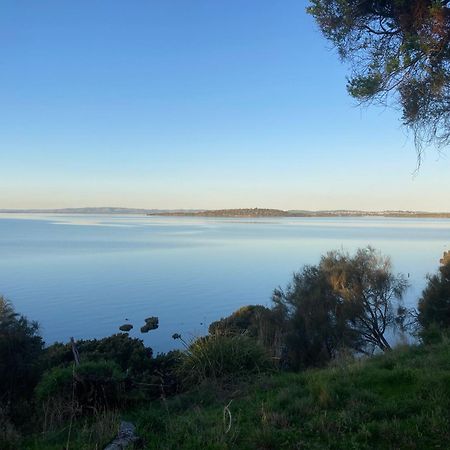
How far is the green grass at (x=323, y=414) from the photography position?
4.60 metres

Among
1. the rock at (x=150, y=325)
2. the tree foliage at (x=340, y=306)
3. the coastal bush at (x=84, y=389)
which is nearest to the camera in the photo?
the coastal bush at (x=84, y=389)

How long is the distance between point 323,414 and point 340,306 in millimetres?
15636

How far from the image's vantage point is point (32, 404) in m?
9.11

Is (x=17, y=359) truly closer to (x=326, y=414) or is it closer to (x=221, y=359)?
(x=221, y=359)

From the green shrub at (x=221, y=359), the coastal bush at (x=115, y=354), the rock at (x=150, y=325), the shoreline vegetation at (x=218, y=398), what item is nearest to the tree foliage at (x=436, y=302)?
the shoreline vegetation at (x=218, y=398)

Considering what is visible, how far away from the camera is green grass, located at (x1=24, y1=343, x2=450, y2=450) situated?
460 centimetres

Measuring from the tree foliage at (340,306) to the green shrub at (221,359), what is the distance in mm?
8411

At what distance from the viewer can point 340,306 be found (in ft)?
66.7

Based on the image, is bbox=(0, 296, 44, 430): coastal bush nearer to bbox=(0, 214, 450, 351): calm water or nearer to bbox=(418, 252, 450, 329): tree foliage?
bbox=(0, 214, 450, 351): calm water

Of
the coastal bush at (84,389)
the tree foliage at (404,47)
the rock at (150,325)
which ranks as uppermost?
the tree foliage at (404,47)

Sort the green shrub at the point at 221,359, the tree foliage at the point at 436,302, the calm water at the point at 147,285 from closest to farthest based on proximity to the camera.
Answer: the green shrub at the point at 221,359
the tree foliage at the point at 436,302
the calm water at the point at 147,285

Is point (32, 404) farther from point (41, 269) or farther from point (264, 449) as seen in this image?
point (41, 269)

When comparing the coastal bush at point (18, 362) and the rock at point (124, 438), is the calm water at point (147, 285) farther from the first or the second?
the rock at point (124, 438)

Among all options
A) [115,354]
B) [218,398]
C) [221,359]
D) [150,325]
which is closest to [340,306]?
[150,325]
